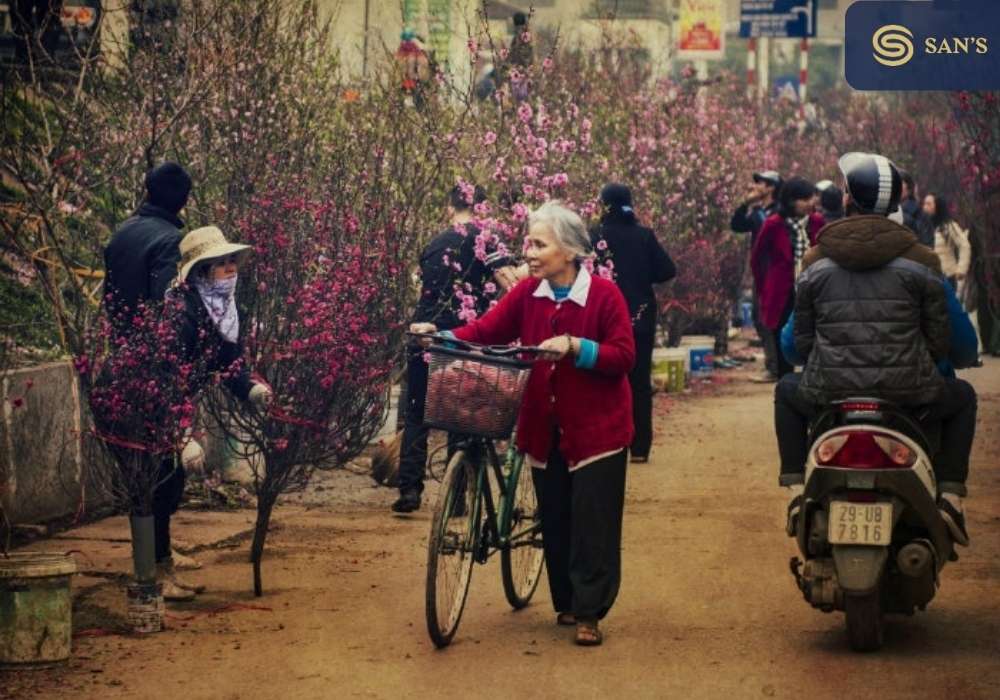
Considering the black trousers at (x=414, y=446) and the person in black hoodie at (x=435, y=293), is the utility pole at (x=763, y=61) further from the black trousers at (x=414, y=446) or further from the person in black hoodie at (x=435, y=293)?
the black trousers at (x=414, y=446)

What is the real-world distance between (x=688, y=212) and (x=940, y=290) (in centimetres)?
1569

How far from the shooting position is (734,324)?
29250mm

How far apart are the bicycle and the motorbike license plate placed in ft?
4.31

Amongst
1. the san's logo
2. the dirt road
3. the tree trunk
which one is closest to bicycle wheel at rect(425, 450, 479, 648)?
the dirt road

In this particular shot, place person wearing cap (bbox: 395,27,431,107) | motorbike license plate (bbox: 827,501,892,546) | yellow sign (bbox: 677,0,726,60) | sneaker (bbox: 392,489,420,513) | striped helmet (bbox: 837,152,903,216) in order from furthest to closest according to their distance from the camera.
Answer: yellow sign (bbox: 677,0,726,60) → person wearing cap (bbox: 395,27,431,107) → sneaker (bbox: 392,489,420,513) → striped helmet (bbox: 837,152,903,216) → motorbike license plate (bbox: 827,501,892,546)

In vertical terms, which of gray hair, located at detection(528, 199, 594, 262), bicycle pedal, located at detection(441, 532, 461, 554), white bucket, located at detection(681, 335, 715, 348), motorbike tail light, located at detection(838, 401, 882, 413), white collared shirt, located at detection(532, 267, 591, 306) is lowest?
white bucket, located at detection(681, 335, 715, 348)

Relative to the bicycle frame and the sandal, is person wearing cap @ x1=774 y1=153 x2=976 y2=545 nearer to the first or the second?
the sandal

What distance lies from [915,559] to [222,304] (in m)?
3.29

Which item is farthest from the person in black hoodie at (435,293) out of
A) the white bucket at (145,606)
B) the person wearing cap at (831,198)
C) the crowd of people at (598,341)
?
the person wearing cap at (831,198)

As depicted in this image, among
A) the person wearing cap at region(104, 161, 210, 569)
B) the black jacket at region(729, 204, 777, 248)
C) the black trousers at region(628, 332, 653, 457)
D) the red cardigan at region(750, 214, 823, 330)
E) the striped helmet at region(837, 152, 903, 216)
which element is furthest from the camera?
the black jacket at region(729, 204, 777, 248)

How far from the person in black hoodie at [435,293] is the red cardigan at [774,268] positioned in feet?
18.6

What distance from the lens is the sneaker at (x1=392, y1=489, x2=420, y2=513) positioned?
1247 centimetres

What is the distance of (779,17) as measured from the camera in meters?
56.0

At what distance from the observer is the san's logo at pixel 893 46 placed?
1008 centimetres
